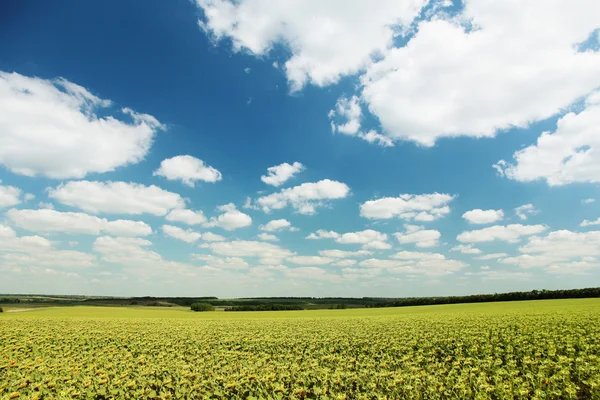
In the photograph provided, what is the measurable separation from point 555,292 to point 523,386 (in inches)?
4282

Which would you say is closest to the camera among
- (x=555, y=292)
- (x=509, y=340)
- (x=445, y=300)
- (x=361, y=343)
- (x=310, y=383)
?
(x=310, y=383)

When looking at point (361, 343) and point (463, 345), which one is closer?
point (463, 345)

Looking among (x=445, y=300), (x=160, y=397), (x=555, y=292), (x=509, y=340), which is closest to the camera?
(x=160, y=397)

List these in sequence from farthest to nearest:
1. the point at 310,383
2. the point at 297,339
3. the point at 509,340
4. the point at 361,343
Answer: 1. the point at 297,339
2. the point at 361,343
3. the point at 509,340
4. the point at 310,383

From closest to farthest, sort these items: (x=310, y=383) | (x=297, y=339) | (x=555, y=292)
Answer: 1. (x=310, y=383)
2. (x=297, y=339)
3. (x=555, y=292)

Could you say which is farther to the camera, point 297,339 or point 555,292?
point 555,292

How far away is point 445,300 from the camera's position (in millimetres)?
106312

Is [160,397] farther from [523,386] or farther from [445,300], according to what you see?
[445,300]

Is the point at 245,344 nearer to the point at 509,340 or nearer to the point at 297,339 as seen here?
the point at 297,339

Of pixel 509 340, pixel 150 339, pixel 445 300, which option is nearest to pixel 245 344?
pixel 150 339

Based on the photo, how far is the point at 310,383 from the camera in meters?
12.0

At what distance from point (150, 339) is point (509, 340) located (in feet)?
74.7

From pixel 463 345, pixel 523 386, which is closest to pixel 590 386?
pixel 523 386

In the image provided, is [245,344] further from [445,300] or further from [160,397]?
[445,300]
